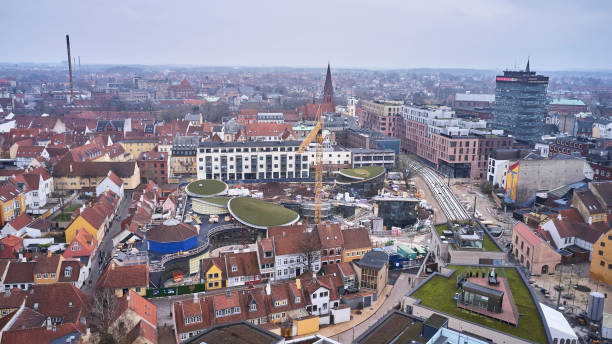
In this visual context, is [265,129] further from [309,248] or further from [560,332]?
[560,332]

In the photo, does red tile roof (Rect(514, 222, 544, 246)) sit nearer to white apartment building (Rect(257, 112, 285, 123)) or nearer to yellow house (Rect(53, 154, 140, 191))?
yellow house (Rect(53, 154, 140, 191))

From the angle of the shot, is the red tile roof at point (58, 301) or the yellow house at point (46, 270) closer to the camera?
the red tile roof at point (58, 301)

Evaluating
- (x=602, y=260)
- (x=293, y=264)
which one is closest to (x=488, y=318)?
(x=293, y=264)

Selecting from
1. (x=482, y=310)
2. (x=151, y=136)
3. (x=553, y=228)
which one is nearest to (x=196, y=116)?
(x=151, y=136)

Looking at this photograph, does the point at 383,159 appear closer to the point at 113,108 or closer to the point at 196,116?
the point at 196,116

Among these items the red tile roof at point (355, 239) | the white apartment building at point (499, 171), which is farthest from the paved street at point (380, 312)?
the white apartment building at point (499, 171)

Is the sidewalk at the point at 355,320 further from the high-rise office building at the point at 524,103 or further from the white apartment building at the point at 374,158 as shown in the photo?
the high-rise office building at the point at 524,103
